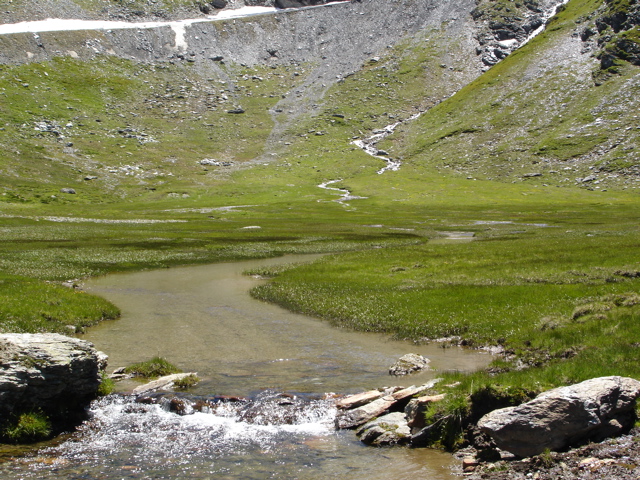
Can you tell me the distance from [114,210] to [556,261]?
358ft

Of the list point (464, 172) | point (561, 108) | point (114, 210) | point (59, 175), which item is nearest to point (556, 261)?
point (114, 210)

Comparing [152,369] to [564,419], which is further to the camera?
[152,369]

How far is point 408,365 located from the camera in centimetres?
2028

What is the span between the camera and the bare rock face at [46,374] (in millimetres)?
15205

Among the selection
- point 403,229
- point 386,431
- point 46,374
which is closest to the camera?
point 386,431

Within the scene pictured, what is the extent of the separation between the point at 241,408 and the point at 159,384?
384cm

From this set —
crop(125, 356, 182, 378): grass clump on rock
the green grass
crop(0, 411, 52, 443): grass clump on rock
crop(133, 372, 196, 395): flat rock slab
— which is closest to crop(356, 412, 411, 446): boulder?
crop(133, 372, 196, 395): flat rock slab

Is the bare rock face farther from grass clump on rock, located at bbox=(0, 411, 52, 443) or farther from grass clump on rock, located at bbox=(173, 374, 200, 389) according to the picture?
grass clump on rock, located at bbox=(173, 374, 200, 389)

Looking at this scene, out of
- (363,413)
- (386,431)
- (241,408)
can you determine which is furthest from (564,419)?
(241,408)

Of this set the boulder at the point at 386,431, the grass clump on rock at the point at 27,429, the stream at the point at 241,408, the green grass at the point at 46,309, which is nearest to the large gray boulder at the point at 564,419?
the stream at the point at 241,408

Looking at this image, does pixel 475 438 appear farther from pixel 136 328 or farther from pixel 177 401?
pixel 136 328

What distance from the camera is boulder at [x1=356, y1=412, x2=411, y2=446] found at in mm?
14156

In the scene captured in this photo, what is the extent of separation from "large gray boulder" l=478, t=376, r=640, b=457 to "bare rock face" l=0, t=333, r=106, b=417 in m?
13.1

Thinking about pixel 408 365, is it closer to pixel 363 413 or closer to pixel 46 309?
pixel 363 413
